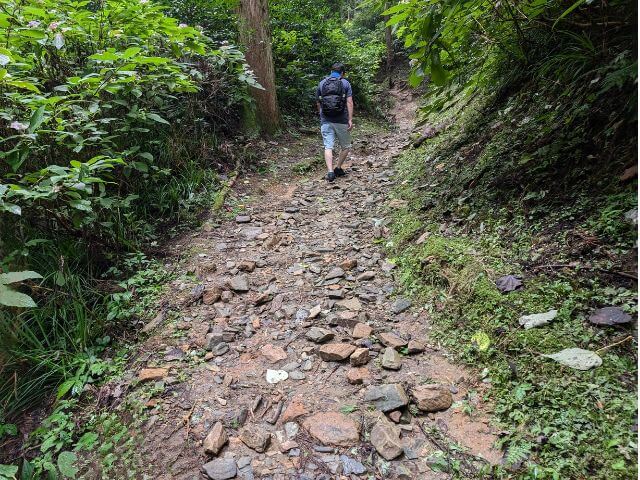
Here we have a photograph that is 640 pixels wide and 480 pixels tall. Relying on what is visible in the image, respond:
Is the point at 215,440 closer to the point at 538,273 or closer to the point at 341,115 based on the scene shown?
the point at 538,273

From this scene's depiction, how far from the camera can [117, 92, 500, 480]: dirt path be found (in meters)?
2.13

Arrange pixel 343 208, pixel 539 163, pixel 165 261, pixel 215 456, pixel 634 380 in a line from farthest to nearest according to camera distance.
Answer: pixel 343 208 < pixel 165 261 < pixel 539 163 < pixel 215 456 < pixel 634 380

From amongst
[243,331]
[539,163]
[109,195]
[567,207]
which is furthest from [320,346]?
[109,195]

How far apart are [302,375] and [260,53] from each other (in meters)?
7.89

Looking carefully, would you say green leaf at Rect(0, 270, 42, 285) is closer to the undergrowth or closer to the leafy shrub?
the leafy shrub

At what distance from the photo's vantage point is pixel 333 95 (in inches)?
289

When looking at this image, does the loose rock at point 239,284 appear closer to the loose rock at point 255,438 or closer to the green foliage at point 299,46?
the loose rock at point 255,438

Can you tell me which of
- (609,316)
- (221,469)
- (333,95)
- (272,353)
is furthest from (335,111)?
(221,469)

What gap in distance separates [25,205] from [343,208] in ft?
12.7

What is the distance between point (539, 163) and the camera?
3342 mm

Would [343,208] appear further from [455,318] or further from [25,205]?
[25,205]

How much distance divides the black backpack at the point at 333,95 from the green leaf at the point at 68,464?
6491 millimetres

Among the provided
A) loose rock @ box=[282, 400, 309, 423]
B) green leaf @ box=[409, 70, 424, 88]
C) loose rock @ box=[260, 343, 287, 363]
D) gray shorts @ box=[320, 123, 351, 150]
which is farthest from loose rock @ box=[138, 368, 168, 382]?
gray shorts @ box=[320, 123, 351, 150]

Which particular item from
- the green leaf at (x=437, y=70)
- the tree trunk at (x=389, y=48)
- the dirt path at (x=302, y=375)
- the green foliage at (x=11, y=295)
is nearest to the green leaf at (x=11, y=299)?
the green foliage at (x=11, y=295)
